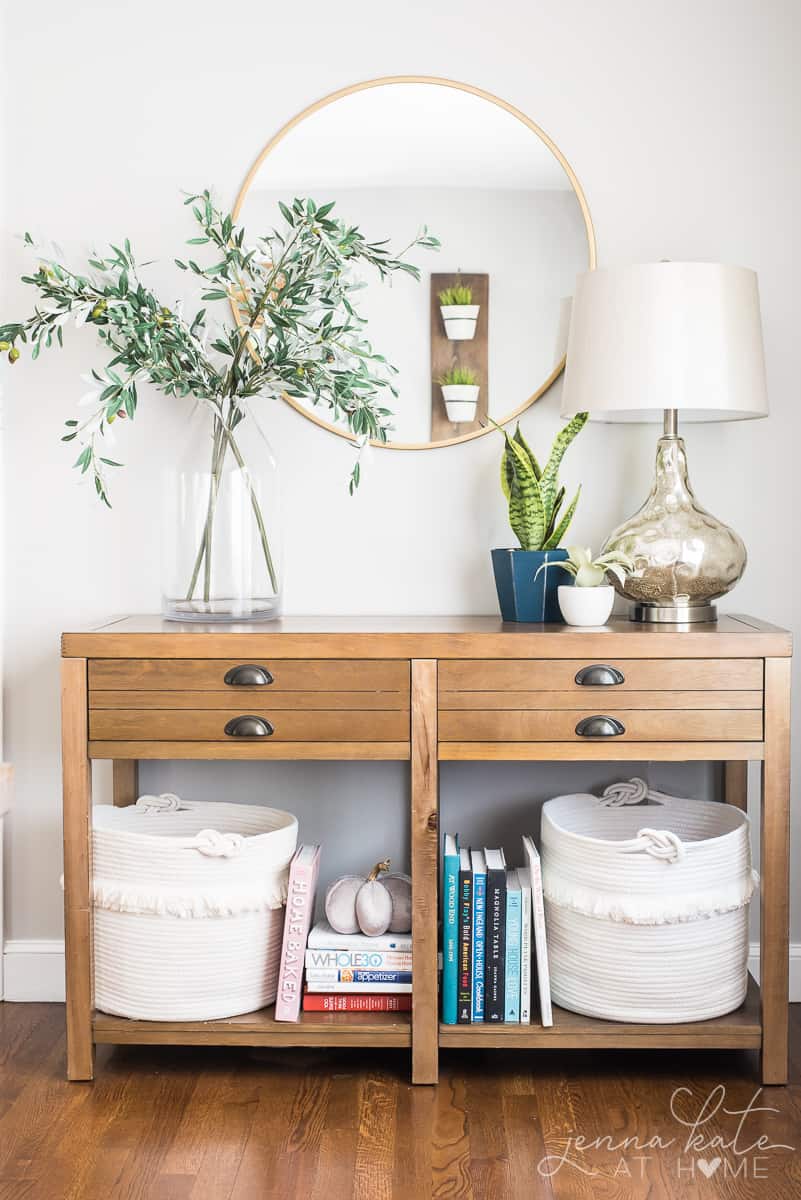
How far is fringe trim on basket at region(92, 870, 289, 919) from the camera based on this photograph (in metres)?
2.13

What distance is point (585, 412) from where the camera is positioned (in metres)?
2.24

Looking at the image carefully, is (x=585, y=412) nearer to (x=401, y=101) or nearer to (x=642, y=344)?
(x=642, y=344)

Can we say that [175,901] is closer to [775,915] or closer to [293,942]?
[293,942]

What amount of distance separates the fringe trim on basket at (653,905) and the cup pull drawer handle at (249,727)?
2.11 ft

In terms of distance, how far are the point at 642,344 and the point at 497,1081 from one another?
1419 mm

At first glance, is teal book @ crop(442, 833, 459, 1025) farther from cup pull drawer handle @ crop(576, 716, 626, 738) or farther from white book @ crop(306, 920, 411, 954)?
cup pull drawer handle @ crop(576, 716, 626, 738)

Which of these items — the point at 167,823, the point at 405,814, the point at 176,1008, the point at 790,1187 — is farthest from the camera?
the point at 405,814

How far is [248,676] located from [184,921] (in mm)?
481

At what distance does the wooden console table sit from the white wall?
0.45 metres

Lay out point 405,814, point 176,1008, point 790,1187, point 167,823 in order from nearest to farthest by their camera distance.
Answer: point 790,1187 < point 176,1008 < point 167,823 < point 405,814

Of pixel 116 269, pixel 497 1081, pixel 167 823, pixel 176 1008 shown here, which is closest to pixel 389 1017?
pixel 497 1081

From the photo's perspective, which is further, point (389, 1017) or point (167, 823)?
point (167, 823)

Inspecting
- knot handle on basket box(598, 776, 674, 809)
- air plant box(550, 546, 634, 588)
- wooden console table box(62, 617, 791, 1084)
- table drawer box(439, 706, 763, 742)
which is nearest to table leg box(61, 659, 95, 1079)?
wooden console table box(62, 617, 791, 1084)

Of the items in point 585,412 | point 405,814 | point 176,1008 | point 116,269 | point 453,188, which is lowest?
point 176,1008
